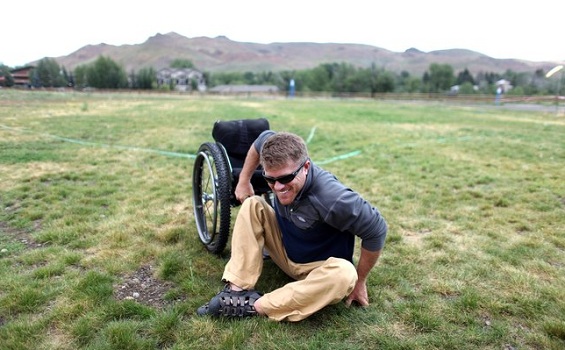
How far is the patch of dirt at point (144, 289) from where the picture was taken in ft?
7.55

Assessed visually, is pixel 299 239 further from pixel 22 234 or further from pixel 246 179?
pixel 22 234

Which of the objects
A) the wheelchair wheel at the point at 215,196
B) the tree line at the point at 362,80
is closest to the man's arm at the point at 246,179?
the wheelchair wheel at the point at 215,196

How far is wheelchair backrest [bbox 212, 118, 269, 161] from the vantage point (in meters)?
3.15

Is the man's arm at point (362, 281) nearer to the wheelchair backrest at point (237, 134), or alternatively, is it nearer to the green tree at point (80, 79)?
the wheelchair backrest at point (237, 134)

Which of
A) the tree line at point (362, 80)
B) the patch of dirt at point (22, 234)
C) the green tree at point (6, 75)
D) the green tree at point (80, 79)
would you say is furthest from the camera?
the tree line at point (362, 80)

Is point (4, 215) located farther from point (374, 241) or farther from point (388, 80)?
point (388, 80)

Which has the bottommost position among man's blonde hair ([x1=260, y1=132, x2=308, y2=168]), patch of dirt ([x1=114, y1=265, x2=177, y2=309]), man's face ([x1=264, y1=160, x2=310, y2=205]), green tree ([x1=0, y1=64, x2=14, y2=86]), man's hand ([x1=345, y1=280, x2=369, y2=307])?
patch of dirt ([x1=114, y1=265, x2=177, y2=309])

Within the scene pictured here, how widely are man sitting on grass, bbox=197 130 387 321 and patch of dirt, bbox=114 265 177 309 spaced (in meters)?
0.37

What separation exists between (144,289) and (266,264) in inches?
33.8

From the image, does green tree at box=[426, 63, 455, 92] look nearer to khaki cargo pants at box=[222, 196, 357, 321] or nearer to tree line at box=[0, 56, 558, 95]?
tree line at box=[0, 56, 558, 95]

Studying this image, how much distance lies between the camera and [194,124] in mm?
10672

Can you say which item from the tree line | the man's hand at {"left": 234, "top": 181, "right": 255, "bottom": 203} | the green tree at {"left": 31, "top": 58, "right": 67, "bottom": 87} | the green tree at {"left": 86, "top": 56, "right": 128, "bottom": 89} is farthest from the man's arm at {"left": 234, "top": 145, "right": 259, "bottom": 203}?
the green tree at {"left": 86, "top": 56, "right": 128, "bottom": 89}

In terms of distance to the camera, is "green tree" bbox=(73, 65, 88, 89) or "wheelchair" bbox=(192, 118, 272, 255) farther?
"green tree" bbox=(73, 65, 88, 89)

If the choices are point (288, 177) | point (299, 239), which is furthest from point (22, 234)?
point (288, 177)
